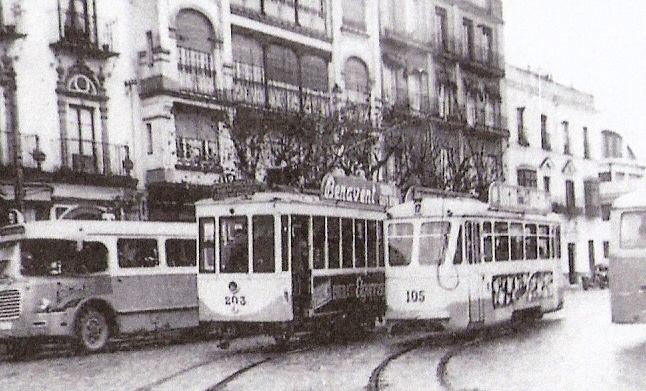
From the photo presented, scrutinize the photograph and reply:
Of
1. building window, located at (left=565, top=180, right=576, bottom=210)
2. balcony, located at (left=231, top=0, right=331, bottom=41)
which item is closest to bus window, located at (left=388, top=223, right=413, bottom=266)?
balcony, located at (left=231, top=0, right=331, bottom=41)

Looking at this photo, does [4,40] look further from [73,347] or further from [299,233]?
[299,233]

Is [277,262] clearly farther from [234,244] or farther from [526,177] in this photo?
[526,177]

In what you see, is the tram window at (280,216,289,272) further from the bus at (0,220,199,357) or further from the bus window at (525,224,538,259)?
the bus window at (525,224,538,259)

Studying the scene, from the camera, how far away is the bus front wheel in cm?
1762

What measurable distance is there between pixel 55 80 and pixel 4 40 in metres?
2.00

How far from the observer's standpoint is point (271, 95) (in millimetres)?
27531

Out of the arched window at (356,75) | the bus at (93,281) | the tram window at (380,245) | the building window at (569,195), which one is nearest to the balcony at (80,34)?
the bus at (93,281)

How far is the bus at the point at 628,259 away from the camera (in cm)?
1570

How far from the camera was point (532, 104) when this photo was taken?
3791 centimetres

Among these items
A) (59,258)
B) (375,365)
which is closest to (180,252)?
(59,258)

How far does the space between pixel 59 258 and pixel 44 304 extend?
93 cm

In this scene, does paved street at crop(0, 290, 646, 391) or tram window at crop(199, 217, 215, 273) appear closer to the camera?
paved street at crop(0, 290, 646, 391)

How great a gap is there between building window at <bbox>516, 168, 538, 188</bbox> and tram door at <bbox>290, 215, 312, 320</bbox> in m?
22.4

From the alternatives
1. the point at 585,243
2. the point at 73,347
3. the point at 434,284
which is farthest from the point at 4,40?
the point at 585,243
